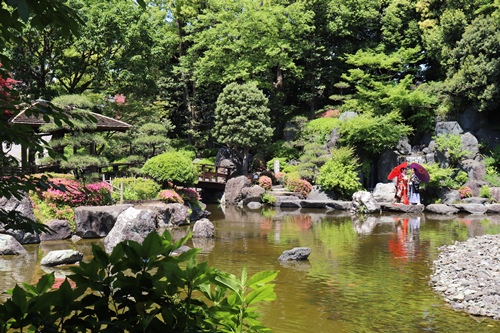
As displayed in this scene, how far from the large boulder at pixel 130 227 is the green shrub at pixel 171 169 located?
639 centimetres

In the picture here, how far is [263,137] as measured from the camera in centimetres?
2797

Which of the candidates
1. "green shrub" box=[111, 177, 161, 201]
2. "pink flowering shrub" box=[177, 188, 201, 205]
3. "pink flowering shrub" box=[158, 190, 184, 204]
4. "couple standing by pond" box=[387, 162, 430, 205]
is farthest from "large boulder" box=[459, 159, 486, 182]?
"green shrub" box=[111, 177, 161, 201]

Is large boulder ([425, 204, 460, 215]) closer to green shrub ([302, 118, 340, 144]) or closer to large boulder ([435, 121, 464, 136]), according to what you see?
large boulder ([435, 121, 464, 136])

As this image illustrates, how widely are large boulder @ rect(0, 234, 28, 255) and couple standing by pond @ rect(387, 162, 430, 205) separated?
15951mm

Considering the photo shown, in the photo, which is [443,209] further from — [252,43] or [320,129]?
[252,43]

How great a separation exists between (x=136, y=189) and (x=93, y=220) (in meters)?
3.72

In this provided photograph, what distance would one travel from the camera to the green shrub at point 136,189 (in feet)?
59.3

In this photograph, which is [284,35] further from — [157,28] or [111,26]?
[111,26]

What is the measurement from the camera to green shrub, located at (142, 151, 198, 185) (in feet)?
62.7

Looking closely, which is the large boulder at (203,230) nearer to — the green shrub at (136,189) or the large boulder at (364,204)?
the green shrub at (136,189)

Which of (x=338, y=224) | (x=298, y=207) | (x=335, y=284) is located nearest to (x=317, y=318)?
(x=335, y=284)

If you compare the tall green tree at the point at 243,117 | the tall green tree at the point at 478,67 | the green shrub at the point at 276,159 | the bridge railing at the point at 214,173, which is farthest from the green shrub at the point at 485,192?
the bridge railing at the point at 214,173

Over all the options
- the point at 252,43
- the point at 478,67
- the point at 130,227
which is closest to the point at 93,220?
the point at 130,227

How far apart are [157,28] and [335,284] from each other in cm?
2085
